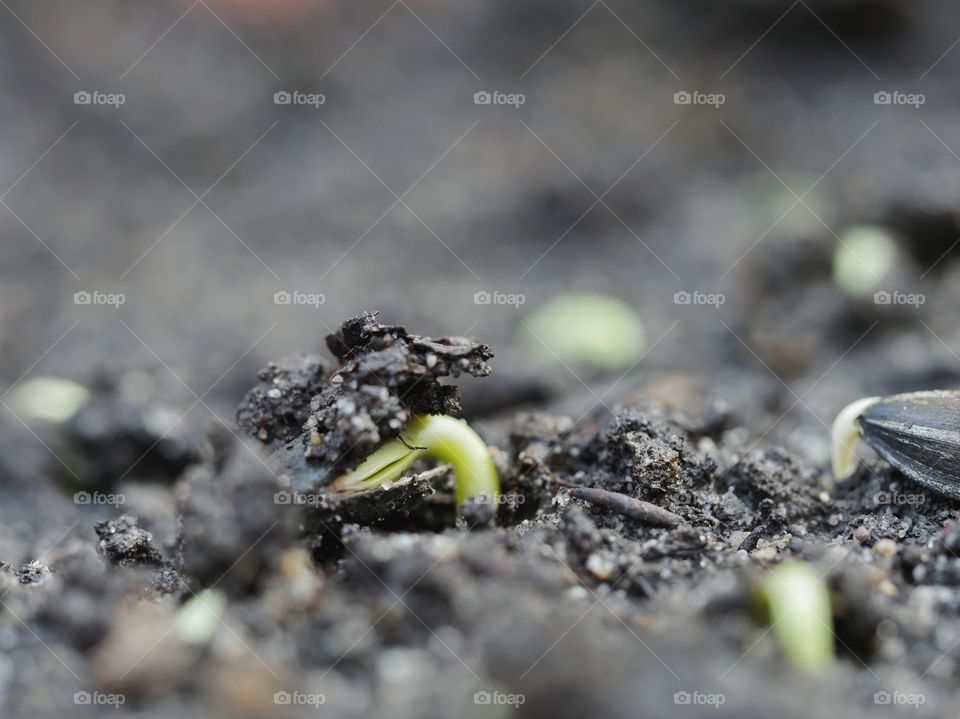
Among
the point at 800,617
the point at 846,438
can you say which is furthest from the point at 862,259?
the point at 800,617

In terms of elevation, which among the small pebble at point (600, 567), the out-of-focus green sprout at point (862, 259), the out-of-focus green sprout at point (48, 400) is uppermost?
the out-of-focus green sprout at point (862, 259)

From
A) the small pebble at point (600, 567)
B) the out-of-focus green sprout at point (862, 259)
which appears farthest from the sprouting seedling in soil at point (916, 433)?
the out-of-focus green sprout at point (862, 259)

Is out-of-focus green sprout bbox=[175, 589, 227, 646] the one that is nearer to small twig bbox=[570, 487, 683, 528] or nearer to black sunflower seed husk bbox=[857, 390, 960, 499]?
small twig bbox=[570, 487, 683, 528]

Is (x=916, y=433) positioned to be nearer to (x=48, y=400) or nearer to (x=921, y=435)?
(x=921, y=435)

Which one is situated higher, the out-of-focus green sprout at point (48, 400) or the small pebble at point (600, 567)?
the small pebble at point (600, 567)

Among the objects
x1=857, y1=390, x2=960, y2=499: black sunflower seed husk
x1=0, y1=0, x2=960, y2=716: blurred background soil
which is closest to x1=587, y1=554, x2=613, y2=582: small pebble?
x1=0, y1=0, x2=960, y2=716: blurred background soil

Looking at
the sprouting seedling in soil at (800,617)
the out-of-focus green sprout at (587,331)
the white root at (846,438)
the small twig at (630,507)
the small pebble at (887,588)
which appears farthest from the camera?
the out-of-focus green sprout at (587,331)

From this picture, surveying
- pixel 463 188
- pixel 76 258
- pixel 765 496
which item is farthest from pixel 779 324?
pixel 76 258

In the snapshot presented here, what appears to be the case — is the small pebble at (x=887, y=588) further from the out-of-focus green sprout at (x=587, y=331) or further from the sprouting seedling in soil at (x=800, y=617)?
the out-of-focus green sprout at (x=587, y=331)

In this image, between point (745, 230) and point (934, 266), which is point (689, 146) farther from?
point (934, 266)
